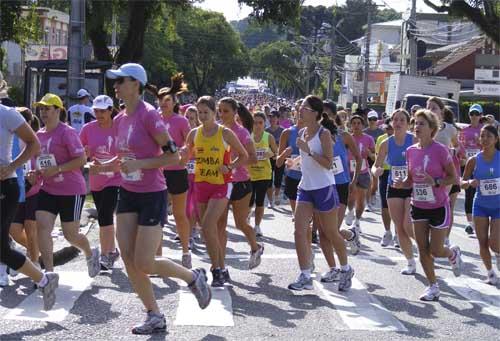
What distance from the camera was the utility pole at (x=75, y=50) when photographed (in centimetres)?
1691

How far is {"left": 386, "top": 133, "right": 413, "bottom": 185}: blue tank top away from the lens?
1062cm

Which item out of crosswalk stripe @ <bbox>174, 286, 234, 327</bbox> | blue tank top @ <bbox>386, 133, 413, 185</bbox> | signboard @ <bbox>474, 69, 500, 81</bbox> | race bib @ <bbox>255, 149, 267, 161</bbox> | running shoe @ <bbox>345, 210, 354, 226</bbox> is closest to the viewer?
crosswalk stripe @ <bbox>174, 286, 234, 327</bbox>

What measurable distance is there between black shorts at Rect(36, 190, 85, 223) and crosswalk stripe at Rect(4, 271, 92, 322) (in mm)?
709

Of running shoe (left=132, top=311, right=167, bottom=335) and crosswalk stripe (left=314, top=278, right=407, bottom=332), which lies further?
crosswalk stripe (left=314, top=278, right=407, bottom=332)

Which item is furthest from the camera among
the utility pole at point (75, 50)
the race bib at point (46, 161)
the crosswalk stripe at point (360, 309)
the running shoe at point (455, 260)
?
the utility pole at point (75, 50)

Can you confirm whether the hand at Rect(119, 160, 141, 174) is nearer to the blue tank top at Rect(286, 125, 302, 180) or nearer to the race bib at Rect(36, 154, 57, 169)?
the race bib at Rect(36, 154, 57, 169)

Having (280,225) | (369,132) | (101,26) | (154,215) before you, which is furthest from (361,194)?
(101,26)

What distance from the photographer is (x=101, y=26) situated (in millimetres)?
29609

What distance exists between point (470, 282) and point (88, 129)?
4526 mm

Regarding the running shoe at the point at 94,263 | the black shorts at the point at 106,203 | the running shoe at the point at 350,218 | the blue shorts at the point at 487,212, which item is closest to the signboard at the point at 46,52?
the running shoe at the point at 350,218

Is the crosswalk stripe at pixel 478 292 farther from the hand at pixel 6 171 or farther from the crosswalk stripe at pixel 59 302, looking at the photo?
the hand at pixel 6 171

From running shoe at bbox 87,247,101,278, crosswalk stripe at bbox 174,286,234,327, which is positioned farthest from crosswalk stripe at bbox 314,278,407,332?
running shoe at bbox 87,247,101,278

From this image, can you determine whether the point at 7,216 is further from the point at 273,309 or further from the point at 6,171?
the point at 273,309

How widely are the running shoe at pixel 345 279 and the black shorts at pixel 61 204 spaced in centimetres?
271
